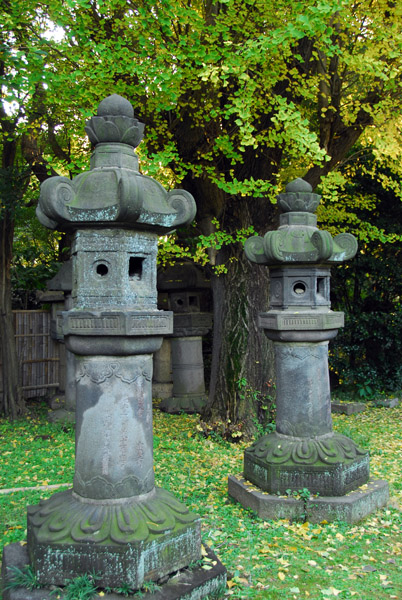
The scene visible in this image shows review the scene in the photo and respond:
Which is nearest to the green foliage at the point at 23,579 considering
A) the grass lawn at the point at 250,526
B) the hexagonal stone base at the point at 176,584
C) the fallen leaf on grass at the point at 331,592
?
the hexagonal stone base at the point at 176,584

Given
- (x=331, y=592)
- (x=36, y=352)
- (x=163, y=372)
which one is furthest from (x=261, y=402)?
(x=36, y=352)

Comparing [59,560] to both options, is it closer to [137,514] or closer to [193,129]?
[137,514]

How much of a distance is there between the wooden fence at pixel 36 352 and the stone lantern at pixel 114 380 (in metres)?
7.85

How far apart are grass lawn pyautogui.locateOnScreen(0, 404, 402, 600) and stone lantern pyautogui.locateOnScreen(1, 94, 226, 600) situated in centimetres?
75

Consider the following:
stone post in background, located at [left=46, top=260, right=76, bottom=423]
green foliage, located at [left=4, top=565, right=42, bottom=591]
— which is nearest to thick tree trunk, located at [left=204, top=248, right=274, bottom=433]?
stone post in background, located at [left=46, top=260, right=76, bottom=423]

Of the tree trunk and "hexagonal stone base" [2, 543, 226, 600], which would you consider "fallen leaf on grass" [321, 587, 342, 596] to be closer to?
"hexagonal stone base" [2, 543, 226, 600]

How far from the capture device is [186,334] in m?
10.5

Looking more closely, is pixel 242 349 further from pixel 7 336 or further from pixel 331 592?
pixel 7 336

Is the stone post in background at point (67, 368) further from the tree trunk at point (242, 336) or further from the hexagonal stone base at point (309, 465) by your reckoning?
the hexagonal stone base at point (309, 465)

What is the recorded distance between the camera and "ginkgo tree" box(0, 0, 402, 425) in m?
6.30

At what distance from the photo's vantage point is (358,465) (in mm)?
5211

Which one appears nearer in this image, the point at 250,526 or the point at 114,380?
the point at 114,380

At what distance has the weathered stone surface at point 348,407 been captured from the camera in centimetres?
1031

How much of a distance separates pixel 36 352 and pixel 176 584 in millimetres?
8814
